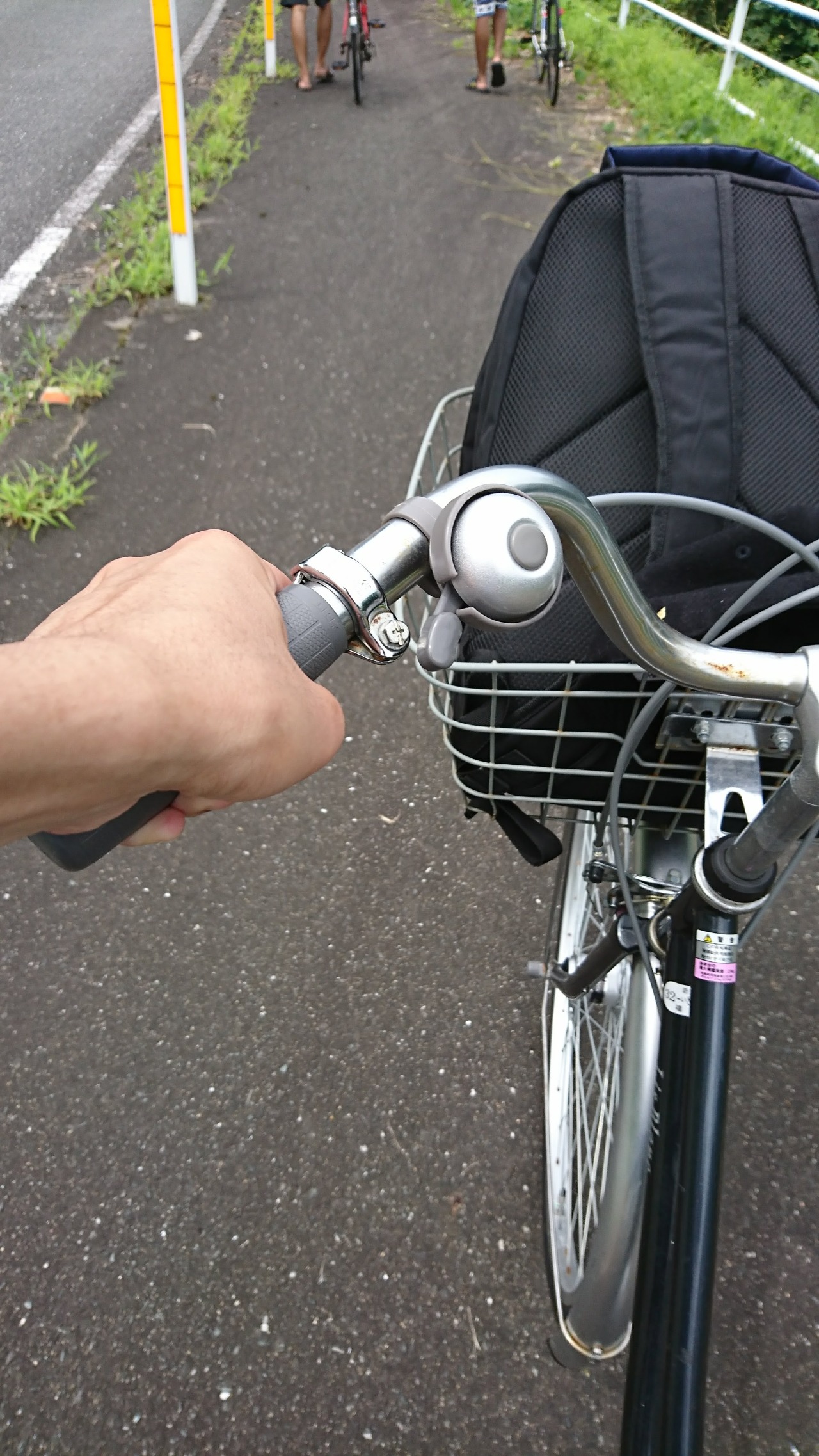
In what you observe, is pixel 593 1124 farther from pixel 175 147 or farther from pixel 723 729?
pixel 175 147

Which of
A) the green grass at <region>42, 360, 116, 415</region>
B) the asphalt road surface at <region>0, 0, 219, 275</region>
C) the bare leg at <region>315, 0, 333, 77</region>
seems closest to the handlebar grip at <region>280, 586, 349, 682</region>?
the green grass at <region>42, 360, 116, 415</region>

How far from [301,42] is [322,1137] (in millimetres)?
7929

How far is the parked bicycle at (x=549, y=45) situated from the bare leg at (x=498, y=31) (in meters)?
0.32

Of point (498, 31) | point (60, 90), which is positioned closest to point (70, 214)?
point (60, 90)

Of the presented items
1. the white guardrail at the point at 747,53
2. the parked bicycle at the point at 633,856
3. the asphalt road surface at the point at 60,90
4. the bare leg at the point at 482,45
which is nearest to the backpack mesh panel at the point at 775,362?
the parked bicycle at the point at 633,856

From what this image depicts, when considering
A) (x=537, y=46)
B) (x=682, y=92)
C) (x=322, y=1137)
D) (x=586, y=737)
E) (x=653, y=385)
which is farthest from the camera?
(x=537, y=46)

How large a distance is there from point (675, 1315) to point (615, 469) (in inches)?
39.7

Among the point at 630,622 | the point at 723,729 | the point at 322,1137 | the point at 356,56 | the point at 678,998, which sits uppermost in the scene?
the point at 630,622

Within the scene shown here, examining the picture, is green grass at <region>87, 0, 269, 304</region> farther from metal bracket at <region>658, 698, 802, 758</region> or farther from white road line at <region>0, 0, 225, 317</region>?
metal bracket at <region>658, 698, 802, 758</region>

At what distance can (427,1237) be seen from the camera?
1857 mm

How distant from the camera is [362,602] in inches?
25.5

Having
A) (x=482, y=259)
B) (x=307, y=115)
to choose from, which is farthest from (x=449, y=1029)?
(x=307, y=115)

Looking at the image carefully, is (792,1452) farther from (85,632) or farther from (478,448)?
(85,632)

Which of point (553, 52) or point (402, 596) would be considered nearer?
point (402, 596)
